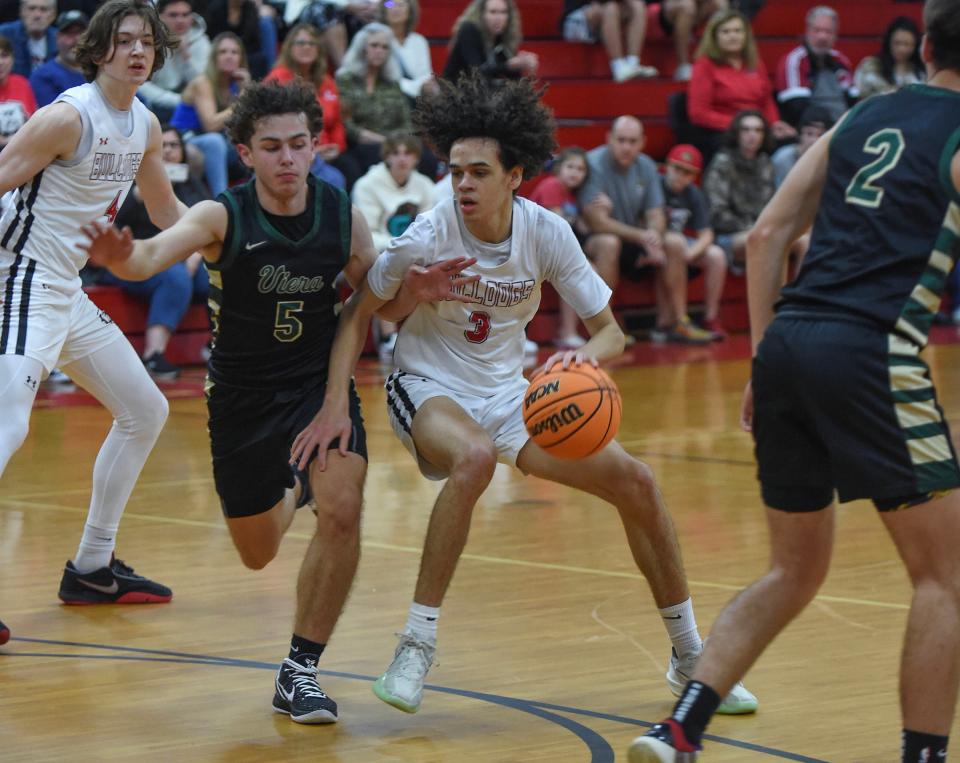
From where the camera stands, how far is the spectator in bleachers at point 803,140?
587 inches

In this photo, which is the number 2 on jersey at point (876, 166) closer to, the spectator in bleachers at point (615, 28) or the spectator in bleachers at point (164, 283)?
the spectator in bleachers at point (164, 283)

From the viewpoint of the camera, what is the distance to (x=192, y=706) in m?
4.67

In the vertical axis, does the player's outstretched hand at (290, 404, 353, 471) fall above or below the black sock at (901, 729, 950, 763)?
above

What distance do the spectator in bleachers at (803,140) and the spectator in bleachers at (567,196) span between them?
7.23 ft

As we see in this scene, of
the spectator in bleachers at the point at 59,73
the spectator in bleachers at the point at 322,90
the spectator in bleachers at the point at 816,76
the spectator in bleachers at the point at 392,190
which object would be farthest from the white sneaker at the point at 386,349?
the spectator in bleachers at the point at 816,76

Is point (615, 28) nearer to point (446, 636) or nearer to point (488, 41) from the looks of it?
point (488, 41)

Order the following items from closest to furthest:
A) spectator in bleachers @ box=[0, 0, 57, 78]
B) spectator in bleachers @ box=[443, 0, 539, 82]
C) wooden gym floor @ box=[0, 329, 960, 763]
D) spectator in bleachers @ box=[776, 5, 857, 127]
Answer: wooden gym floor @ box=[0, 329, 960, 763] → spectator in bleachers @ box=[0, 0, 57, 78] → spectator in bleachers @ box=[443, 0, 539, 82] → spectator in bleachers @ box=[776, 5, 857, 127]

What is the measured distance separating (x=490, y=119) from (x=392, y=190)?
7.65 meters

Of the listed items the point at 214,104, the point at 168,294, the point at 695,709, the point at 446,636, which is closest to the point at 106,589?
the point at 446,636

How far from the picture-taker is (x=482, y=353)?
527 centimetres

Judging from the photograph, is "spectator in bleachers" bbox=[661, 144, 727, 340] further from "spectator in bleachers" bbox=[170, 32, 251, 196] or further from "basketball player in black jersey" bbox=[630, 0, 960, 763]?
"basketball player in black jersey" bbox=[630, 0, 960, 763]

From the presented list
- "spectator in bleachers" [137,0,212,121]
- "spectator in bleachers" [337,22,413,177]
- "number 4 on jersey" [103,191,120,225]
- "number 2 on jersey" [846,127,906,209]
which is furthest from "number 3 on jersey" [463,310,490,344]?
"spectator in bleachers" [337,22,413,177]

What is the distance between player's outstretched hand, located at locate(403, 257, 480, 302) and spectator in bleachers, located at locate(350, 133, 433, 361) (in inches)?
295

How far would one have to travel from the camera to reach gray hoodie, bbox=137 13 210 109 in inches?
505
